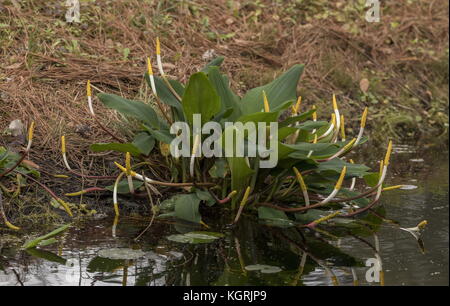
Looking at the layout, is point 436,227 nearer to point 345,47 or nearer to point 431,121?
point 431,121

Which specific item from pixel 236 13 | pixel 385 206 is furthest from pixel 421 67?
pixel 385 206

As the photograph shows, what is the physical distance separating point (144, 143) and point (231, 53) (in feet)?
7.65

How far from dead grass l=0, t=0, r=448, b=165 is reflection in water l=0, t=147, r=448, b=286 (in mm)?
979

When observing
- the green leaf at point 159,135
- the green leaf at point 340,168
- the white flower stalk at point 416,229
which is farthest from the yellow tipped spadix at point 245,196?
the white flower stalk at point 416,229

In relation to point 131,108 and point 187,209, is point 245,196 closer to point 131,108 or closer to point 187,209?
point 187,209

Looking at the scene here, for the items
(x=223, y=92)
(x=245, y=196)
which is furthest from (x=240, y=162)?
(x=223, y=92)

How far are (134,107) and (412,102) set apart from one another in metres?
3.30

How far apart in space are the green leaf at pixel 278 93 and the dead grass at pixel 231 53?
36.5 inches

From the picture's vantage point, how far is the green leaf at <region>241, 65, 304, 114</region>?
4.03 m

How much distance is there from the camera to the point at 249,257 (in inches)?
134

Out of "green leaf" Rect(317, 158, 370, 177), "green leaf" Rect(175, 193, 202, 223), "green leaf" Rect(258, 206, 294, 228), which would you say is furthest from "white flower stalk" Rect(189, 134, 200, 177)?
"green leaf" Rect(317, 158, 370, 177)

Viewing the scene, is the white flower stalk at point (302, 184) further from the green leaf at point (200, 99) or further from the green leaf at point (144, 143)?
the green leaf at point (144, 143)

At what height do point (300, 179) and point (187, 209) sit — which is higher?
point (300, 179)

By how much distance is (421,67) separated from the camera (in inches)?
276
